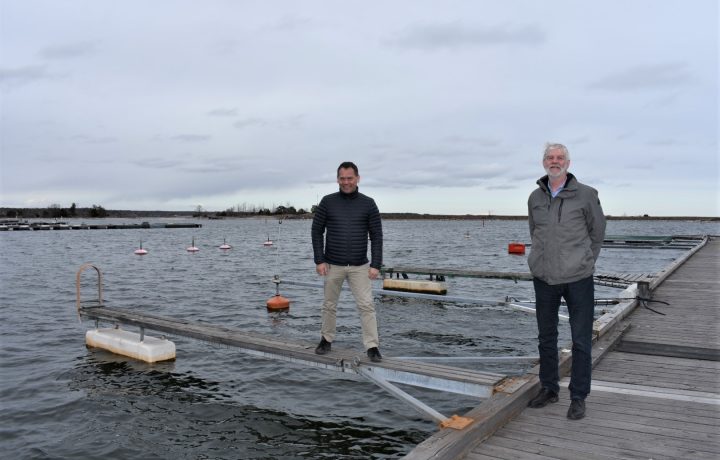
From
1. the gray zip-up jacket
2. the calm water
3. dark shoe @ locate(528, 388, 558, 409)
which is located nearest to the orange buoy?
the calm water

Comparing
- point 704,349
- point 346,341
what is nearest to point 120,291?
point 346,341

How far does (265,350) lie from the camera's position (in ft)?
31.0

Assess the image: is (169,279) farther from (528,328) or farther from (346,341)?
(528,328)

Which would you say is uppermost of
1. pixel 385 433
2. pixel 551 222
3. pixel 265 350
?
pixel 551 222

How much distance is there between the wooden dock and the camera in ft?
15.6

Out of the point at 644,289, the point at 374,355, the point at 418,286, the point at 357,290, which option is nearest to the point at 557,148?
the point at 357,290

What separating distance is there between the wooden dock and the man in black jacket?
93.2 inches

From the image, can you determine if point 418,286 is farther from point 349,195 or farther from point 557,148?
point 557,148

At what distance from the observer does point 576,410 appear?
550 cm

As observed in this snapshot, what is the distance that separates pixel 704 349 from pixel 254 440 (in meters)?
7.44

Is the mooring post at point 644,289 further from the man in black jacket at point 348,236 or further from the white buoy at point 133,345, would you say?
the white buoy at point 133,345

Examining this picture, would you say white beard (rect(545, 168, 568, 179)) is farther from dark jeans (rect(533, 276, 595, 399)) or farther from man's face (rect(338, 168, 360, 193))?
man's face (rect(338, 168, 360, 193))

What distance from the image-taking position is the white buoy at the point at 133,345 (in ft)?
42.9

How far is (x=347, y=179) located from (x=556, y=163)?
2.74 m
